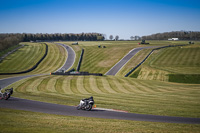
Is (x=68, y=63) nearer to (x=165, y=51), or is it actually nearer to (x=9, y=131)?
(x=165, y=51)

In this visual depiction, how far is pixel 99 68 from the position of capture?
8338 centimetres

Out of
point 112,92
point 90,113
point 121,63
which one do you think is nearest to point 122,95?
point 112,92

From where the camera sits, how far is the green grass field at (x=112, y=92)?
1597 centimetres

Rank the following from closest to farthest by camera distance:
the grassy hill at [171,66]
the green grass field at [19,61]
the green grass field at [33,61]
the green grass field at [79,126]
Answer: the green grass field at [79,126] → the grassy hill at [171,66] → the green grass field at [33,61] → the green grass field at [19,61]

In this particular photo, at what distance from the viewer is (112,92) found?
39062mm

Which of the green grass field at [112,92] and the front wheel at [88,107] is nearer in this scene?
the green grass field at [112,92]

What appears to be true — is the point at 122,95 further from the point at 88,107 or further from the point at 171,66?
the point at 171,66

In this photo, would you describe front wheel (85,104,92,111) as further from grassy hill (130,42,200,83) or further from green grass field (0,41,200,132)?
grassy hill (130,42,200,83)

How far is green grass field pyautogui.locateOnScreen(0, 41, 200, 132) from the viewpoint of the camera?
16.0 metres

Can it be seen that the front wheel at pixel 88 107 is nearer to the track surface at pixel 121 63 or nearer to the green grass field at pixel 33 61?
the track surface at pixel 121 63

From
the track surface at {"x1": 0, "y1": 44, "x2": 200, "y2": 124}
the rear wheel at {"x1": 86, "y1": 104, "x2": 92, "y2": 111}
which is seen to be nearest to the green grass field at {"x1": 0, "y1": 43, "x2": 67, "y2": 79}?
the track surface at {"x1": 0, "y1": 44, "x2": 200, "y2": 124}

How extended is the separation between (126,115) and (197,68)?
58.6m

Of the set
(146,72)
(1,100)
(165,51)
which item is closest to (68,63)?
(146,72)

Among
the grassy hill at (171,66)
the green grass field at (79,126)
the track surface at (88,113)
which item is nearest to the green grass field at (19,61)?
the grassy hill at (171,66)
